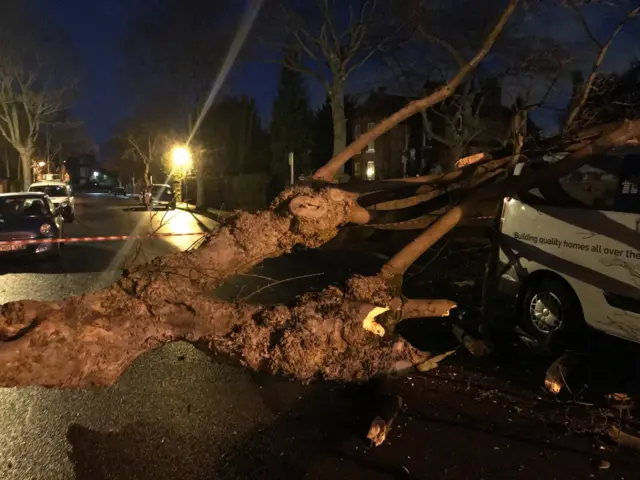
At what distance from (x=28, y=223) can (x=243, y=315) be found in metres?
10.1

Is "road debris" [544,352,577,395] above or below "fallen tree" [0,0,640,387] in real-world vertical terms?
below

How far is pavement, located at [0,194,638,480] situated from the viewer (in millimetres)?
3713

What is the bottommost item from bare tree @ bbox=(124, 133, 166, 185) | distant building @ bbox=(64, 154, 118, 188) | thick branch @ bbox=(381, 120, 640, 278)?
distant building @ bbox=(64, 154, 118, 188)

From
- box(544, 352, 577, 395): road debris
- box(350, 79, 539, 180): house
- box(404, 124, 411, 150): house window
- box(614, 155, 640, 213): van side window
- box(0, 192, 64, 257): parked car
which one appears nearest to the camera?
box(544, 352, 577, 395): road debris

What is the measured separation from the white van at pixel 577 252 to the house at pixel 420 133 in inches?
753

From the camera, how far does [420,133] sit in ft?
126

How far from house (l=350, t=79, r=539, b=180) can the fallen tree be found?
68.5ft

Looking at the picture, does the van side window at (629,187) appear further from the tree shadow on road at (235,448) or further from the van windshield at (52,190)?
the van windshield at (52,190)

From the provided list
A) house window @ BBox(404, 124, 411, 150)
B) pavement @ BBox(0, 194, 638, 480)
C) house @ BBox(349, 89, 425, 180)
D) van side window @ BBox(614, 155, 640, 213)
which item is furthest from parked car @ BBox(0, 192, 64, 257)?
house window @ BBox(404, 124, 411, 150)

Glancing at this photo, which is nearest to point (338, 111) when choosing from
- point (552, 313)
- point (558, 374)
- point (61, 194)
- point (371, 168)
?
point (61, 194)

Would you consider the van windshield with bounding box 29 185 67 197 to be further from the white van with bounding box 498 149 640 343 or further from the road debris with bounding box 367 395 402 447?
the road debris with bounding box 367 395 402 447

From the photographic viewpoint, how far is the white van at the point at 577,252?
515 cm

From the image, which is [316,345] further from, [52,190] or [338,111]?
[52,190]

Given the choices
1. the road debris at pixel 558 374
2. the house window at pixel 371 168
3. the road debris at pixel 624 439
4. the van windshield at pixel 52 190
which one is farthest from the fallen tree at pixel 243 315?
the house window at pixel 371 168
